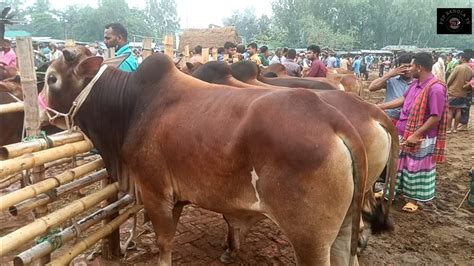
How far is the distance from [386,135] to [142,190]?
1.96 meters

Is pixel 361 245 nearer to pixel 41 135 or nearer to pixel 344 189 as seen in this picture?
pixel 344 189

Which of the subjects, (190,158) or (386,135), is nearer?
(190,158)

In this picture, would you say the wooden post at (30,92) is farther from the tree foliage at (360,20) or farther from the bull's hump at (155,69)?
the tree foliage at (360,20)

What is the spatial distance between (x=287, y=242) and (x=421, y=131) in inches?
79.9

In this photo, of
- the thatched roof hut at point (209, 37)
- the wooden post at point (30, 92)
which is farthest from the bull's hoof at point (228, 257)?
the thatched roof hut at point (209, 37)

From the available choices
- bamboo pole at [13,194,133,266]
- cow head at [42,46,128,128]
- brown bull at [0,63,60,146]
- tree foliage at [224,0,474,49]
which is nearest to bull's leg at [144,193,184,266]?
bamboo pole at [13,194,133,266]

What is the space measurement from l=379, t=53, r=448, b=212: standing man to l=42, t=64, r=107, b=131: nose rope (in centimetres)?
356

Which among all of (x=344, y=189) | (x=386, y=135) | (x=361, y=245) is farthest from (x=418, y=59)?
(x=344, y=189)

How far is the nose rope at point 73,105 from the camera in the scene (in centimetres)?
320

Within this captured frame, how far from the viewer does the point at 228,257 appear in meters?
3.88

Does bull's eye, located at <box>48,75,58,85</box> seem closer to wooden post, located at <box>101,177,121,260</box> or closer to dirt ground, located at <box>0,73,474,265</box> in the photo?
wooden post, located at <box>101,177,121,260</box>

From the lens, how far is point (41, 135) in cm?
288

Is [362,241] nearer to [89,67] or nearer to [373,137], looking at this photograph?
[373,137]

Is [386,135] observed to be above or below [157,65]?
below
